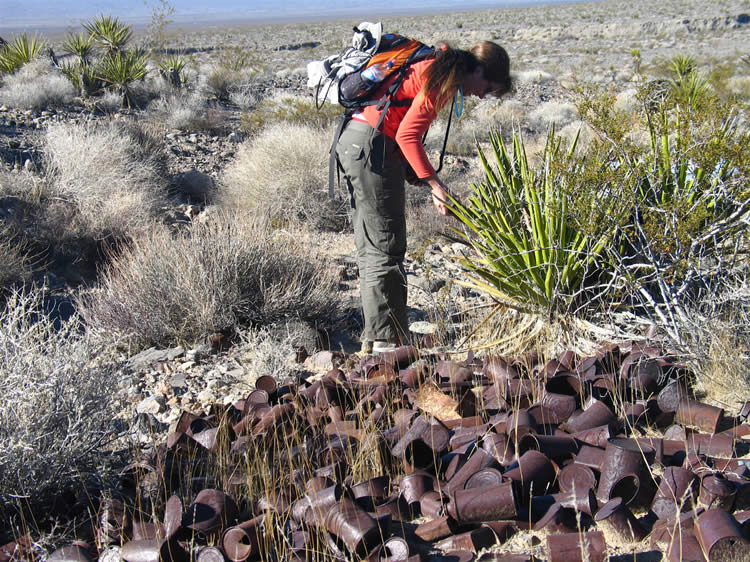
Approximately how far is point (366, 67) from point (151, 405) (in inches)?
85.0

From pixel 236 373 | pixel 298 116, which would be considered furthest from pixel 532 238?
pixel 298 116

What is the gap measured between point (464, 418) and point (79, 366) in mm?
1556

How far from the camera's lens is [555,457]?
249 cm

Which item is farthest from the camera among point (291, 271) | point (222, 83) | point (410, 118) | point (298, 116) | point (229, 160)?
point (222, 83)

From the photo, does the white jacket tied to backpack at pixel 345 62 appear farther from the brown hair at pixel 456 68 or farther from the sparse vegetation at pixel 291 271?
the sparse vegetation at pixel 291 271

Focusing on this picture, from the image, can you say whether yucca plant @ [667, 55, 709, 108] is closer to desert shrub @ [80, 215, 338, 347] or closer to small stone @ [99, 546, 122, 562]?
desert shrub @ [80, 215, 338, 347]

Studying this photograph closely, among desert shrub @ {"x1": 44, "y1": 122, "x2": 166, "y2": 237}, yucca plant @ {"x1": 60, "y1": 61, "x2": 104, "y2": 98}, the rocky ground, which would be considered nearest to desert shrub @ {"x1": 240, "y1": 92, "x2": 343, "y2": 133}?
the rocky ground

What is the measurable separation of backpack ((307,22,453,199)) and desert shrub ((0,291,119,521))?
1835 mm

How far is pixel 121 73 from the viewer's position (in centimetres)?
1386

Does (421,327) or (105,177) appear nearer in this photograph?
(421,327)

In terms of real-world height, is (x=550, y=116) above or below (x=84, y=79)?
below

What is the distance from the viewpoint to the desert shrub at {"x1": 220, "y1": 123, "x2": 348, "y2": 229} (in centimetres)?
834

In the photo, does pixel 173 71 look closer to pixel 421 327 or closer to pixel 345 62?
pixel 421 327

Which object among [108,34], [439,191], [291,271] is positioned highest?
[108,34]
